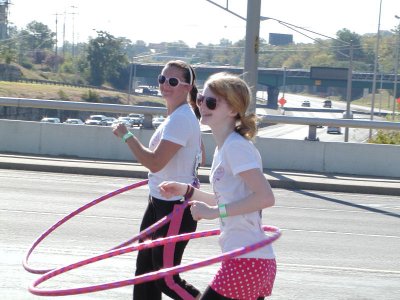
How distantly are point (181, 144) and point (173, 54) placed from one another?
274 ft

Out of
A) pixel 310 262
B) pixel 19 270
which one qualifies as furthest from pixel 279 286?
pixel 19 270

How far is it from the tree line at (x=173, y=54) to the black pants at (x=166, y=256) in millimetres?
49379

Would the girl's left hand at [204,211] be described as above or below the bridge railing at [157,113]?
above

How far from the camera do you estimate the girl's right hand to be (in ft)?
17.2

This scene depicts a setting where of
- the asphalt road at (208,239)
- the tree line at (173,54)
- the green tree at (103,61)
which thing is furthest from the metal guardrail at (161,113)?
the tree line at (173,54)

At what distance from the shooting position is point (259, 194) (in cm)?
491

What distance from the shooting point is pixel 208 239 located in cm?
1142

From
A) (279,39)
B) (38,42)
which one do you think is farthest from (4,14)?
(279,39)

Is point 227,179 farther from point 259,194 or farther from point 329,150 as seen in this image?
point 329,150

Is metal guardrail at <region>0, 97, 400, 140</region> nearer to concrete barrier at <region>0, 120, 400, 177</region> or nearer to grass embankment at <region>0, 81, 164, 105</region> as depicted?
concrete barrier at <region>0, 120, 400, 177</region>

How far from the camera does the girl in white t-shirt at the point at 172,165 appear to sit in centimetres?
605

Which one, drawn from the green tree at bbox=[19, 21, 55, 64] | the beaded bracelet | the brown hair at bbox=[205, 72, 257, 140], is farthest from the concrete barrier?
the green tree at bbox=[19, 21, 55, 64]

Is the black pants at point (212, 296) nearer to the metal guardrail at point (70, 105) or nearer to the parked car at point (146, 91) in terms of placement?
the metal guardrail at point (70, 105)

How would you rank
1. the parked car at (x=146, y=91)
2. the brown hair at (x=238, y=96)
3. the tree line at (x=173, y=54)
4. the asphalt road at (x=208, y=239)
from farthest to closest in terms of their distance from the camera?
1. the tree line at (x=173, y=54)
2. the parked car at (x=146, y=91)
3. the asphalt road at (x=208, y=239)
4. the brown hair at (x=238, y=96)
